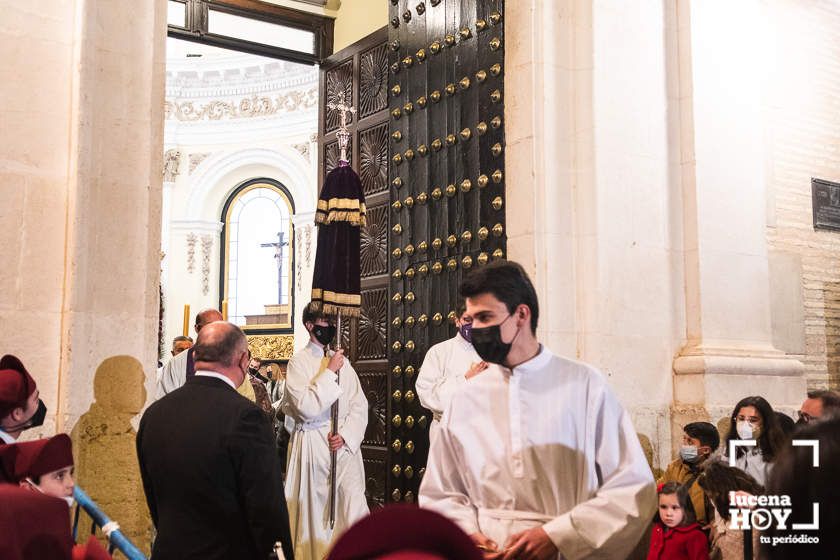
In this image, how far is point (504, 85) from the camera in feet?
26.3

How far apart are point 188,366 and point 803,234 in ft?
20.0

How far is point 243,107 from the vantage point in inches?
733

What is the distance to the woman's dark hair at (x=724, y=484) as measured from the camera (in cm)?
532

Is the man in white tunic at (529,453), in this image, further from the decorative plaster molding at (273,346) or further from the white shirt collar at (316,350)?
the decorative plaster molding at (273,346)

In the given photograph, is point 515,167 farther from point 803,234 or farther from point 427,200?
point 803,234

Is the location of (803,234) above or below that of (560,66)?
below

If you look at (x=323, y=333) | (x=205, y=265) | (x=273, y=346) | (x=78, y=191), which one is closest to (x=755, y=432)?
(x=323, y=333)

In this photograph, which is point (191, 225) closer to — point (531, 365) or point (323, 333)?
point (323, 333)

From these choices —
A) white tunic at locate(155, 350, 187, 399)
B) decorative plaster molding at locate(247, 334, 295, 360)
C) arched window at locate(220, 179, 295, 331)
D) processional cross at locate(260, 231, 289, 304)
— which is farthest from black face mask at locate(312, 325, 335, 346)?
processional cross at locate(260, 231, 289, 304)

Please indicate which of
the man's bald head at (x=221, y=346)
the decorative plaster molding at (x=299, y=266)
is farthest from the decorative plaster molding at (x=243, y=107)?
the man's bald head at (x=221, y=346)

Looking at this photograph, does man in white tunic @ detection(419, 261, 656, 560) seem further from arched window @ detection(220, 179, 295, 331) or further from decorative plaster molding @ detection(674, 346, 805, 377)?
arched window @ detection(220, 179, 295, 331)

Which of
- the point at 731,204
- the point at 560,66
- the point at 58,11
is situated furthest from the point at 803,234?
the point at 58,11

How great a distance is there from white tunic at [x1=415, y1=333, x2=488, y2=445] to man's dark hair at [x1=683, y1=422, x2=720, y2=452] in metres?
1.68

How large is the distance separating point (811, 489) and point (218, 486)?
3031 mm
